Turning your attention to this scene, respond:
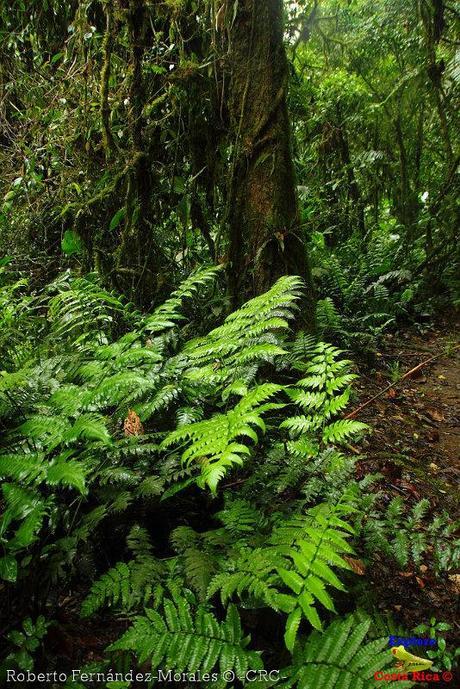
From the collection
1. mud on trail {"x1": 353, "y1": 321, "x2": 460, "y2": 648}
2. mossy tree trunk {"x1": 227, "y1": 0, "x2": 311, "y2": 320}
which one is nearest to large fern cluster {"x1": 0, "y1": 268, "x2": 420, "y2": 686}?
mud on trail {"x1": 353, "y1": 321, "x2": 460, "y2": 648}

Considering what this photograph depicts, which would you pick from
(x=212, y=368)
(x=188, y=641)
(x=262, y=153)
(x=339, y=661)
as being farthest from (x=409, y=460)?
(x=262, y=153)

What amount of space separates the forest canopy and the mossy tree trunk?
17mm

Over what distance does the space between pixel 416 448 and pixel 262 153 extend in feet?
8.68

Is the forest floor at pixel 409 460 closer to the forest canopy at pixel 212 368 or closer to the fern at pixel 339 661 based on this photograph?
the forest canopy at pixel 212 368

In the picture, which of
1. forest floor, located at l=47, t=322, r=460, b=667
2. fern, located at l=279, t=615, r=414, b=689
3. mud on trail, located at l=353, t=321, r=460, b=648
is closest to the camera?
fern, located at l=279, t=615, r=414, b=689

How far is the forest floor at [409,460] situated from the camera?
1756mm

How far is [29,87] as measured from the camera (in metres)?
4.59

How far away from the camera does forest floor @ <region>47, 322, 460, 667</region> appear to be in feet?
5.76

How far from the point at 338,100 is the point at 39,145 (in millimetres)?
5163

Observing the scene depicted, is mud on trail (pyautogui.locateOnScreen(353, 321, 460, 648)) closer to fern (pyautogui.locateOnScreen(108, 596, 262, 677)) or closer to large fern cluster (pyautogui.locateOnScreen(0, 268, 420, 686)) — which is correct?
large fern cluster (pyautogui.locateOnScreen(0, 268, 420, 686))

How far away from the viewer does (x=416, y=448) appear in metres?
3.61

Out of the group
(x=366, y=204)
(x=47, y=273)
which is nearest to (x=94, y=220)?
(x=47, y=273)

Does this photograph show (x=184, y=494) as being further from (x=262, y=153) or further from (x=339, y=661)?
(x=262, y=153)

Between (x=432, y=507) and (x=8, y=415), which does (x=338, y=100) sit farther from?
(x=8, y=415)
